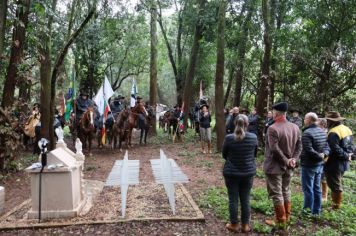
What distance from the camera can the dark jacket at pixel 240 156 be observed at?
549 centimetres

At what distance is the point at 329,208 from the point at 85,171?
23.6 ft

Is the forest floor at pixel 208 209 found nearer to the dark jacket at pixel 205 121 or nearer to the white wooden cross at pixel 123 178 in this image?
the white wooden cross at pixel 123 178

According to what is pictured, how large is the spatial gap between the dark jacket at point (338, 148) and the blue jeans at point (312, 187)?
46 centimetres

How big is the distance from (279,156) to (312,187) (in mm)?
1327

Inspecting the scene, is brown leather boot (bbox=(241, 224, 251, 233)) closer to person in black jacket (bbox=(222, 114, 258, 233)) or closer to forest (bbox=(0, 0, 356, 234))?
person in black jacket (bbox=(222, 114, 258, 233))

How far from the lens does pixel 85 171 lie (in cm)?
1124

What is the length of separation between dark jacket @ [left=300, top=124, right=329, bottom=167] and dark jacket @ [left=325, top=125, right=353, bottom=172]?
16.5 inches

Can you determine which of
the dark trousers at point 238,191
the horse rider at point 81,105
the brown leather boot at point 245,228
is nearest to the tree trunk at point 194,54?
the horse rider at point 81,105

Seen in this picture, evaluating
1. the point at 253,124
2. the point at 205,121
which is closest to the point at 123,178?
the point at 253,124

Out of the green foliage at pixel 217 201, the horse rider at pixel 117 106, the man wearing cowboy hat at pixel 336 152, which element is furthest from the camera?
the horse rider at pixel 117 106

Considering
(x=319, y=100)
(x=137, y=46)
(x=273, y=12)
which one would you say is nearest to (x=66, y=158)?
(x=319, y=100)

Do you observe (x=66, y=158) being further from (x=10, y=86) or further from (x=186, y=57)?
(x=186, y=57)

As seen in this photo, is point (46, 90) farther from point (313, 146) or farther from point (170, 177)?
point (313, 146)

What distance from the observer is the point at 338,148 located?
6750mm
